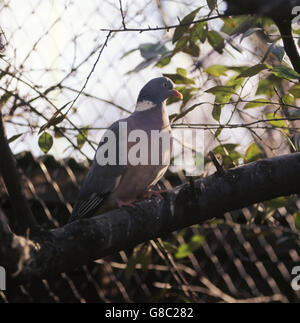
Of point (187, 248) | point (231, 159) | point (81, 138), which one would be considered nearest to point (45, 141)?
point (81, 138)

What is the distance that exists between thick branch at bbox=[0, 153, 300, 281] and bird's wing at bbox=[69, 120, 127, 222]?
370 millimetres

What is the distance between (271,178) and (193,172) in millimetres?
379

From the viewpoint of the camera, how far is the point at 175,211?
38.4 inches

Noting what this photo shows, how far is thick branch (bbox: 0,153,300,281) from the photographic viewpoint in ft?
2.58

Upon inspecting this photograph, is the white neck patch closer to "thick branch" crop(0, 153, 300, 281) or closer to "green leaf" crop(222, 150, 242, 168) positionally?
"green leaf" crop(222, 150, 242, 168)

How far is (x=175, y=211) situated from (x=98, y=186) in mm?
452

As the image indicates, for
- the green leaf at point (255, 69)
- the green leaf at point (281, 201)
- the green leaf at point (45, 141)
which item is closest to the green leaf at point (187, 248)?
the green leaf at point (281, 201)

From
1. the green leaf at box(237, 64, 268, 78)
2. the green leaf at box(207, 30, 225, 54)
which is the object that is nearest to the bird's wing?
the green leaf at box(207, 30, 225, 54)

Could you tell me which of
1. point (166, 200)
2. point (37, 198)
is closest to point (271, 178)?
point (166, 200)

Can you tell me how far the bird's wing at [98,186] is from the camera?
1.37 m

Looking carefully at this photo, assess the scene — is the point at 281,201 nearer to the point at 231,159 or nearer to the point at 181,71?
the point at 231,159

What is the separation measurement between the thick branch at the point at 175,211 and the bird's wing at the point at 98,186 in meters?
0.37

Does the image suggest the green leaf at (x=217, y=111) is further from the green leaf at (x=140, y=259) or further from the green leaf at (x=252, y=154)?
the green leaf at (x=140, y=259)

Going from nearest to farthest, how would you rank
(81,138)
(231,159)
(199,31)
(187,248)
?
(199,31) → (231,159) → (81,138) → (187,248)
